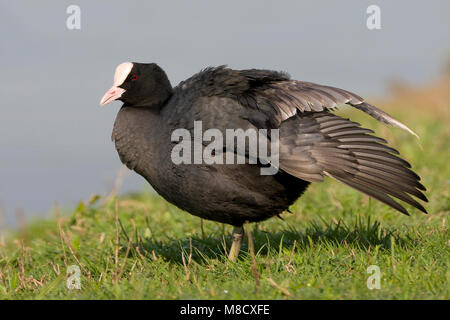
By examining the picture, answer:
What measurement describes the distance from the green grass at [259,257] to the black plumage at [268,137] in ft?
1.27

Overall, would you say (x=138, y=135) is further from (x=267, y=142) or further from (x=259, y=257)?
(x=259, y=257)

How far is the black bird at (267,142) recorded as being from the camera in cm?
406

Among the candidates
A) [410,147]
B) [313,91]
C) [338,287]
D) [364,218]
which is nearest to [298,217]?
[364,218]

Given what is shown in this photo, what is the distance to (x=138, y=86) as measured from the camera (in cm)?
476

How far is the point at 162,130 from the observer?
4.34m

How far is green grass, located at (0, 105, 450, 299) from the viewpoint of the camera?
3604 mm

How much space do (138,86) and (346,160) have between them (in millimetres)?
1757
